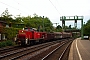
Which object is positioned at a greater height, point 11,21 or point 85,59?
point 11,21

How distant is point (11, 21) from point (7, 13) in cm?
273

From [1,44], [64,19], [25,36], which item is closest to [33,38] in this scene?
[25,36]

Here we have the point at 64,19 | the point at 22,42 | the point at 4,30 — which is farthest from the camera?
the point at 64,19

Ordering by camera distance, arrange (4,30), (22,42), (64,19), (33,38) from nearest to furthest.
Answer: (22,42), (33,38), (4,30), (64,19)

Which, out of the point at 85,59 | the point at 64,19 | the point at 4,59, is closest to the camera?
the point at 4,59

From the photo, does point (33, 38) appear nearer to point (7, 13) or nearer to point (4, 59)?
point (7, 13)

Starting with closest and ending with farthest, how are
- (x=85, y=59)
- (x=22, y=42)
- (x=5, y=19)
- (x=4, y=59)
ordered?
(x=4, y=59) → (x=85, y=59) → (x=22, y=42) → (x=5, y=19)

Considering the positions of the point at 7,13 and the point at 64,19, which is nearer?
the point at 7,13

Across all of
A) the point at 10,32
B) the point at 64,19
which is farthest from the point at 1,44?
the point at 64,19

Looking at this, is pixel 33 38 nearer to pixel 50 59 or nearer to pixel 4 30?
pixel 4 30

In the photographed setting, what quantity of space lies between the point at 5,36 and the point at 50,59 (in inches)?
1110

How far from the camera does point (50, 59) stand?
1684cm

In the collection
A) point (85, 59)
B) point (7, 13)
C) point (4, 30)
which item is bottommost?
point (85, 59)

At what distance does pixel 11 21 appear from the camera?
1811 inches
